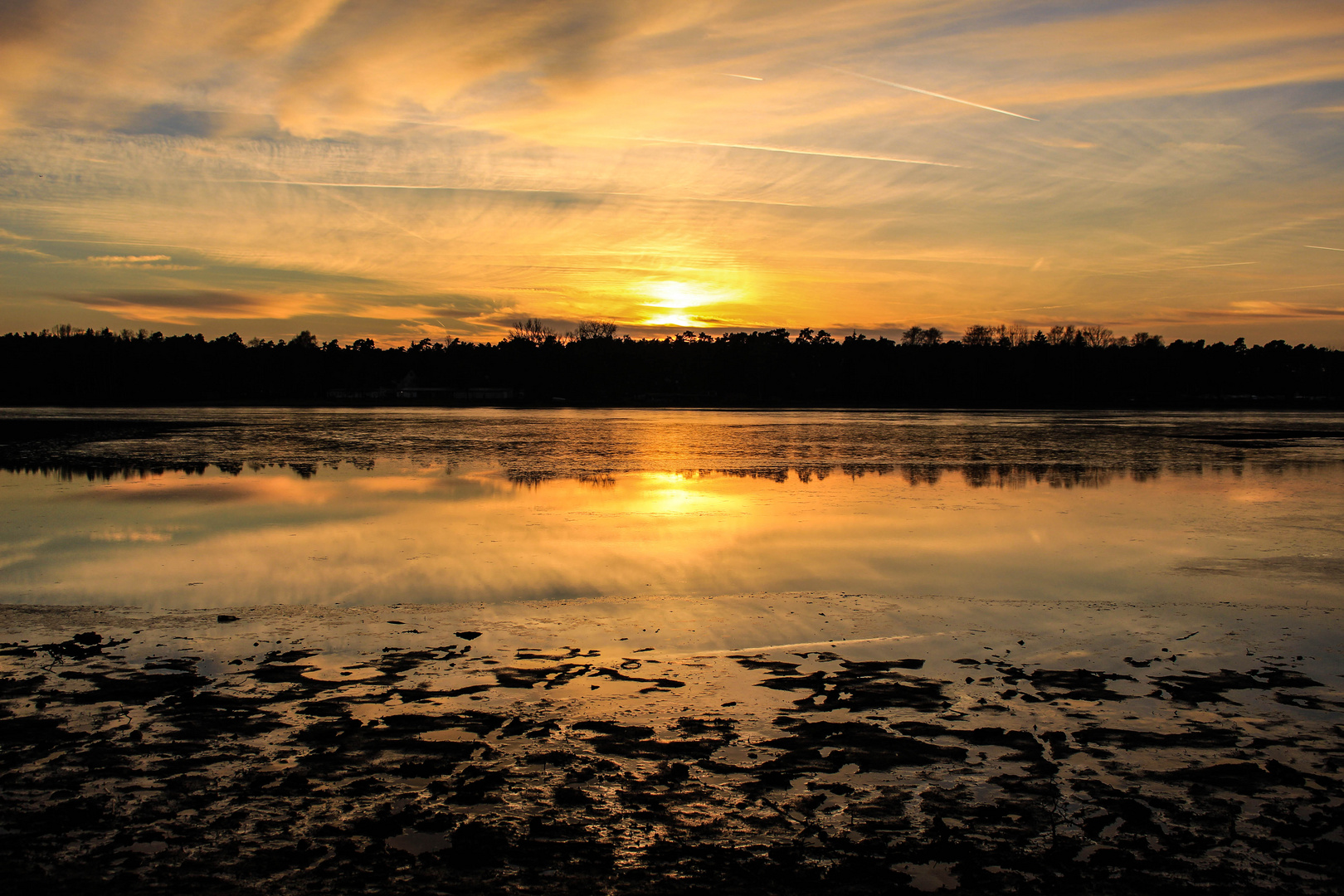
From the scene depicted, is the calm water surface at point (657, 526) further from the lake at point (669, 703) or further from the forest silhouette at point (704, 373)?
the forest silhouette at point (704, 373)

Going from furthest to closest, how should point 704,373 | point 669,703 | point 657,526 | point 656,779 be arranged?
point 704,373 → point 657,526 → point 669,703 → point 656,779

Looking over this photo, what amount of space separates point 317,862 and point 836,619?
5.51m

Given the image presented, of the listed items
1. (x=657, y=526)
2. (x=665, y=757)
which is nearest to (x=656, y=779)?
(x=665, y=757)

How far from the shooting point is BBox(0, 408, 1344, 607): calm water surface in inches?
387

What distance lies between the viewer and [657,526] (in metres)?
14.0

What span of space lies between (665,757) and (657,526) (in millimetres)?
9000

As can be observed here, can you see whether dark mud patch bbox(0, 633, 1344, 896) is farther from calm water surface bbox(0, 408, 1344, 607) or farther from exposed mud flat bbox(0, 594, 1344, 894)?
calm water surface bbox(0, 408, 1344, 607)

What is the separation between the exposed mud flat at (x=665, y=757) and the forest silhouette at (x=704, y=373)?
120 meters

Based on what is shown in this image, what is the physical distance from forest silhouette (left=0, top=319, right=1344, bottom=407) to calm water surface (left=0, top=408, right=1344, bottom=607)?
104 metres

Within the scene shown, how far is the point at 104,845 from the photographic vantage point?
4.01 metres

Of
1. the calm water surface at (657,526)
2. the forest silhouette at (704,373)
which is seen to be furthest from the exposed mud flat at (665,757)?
the forest silhouette at (704,373)

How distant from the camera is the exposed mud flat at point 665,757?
154 inches

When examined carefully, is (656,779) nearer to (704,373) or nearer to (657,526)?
(657,526)

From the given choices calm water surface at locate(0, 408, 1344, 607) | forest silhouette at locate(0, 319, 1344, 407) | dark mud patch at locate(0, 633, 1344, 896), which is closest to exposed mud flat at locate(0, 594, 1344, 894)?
dark mud patch at locate(0, 633, 1344, 896)
